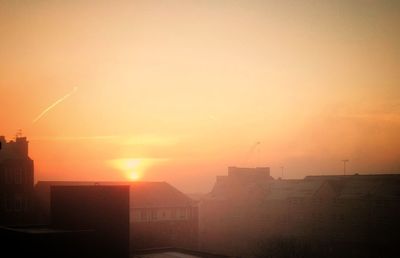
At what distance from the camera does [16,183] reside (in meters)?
55.8

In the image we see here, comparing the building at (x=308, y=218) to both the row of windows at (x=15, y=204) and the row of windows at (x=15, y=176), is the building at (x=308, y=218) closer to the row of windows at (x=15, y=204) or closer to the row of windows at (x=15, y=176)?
the row of windows at (x=15, y=204)

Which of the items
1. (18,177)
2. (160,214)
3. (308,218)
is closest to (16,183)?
(18,177)

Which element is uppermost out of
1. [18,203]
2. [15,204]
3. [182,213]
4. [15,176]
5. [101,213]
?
[15,176]

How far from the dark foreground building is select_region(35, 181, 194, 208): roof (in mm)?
24444

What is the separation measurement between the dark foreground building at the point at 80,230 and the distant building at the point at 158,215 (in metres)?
21.1

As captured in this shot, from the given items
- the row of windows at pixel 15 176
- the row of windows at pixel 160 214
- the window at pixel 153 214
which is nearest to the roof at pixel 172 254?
the row of windows at pixel 160 214

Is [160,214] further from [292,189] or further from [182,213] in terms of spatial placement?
[292,189]

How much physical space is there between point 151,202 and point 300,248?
70.2 ft

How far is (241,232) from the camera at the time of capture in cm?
→ 7381

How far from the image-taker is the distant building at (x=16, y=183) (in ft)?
179

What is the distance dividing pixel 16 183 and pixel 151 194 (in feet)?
60.9

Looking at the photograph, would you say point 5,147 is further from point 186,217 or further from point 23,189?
point 186,217

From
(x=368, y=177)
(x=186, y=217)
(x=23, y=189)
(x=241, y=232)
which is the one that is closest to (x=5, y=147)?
(x=23, y=189)

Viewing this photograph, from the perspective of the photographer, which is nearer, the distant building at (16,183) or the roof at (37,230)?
the roof at (37,230)
